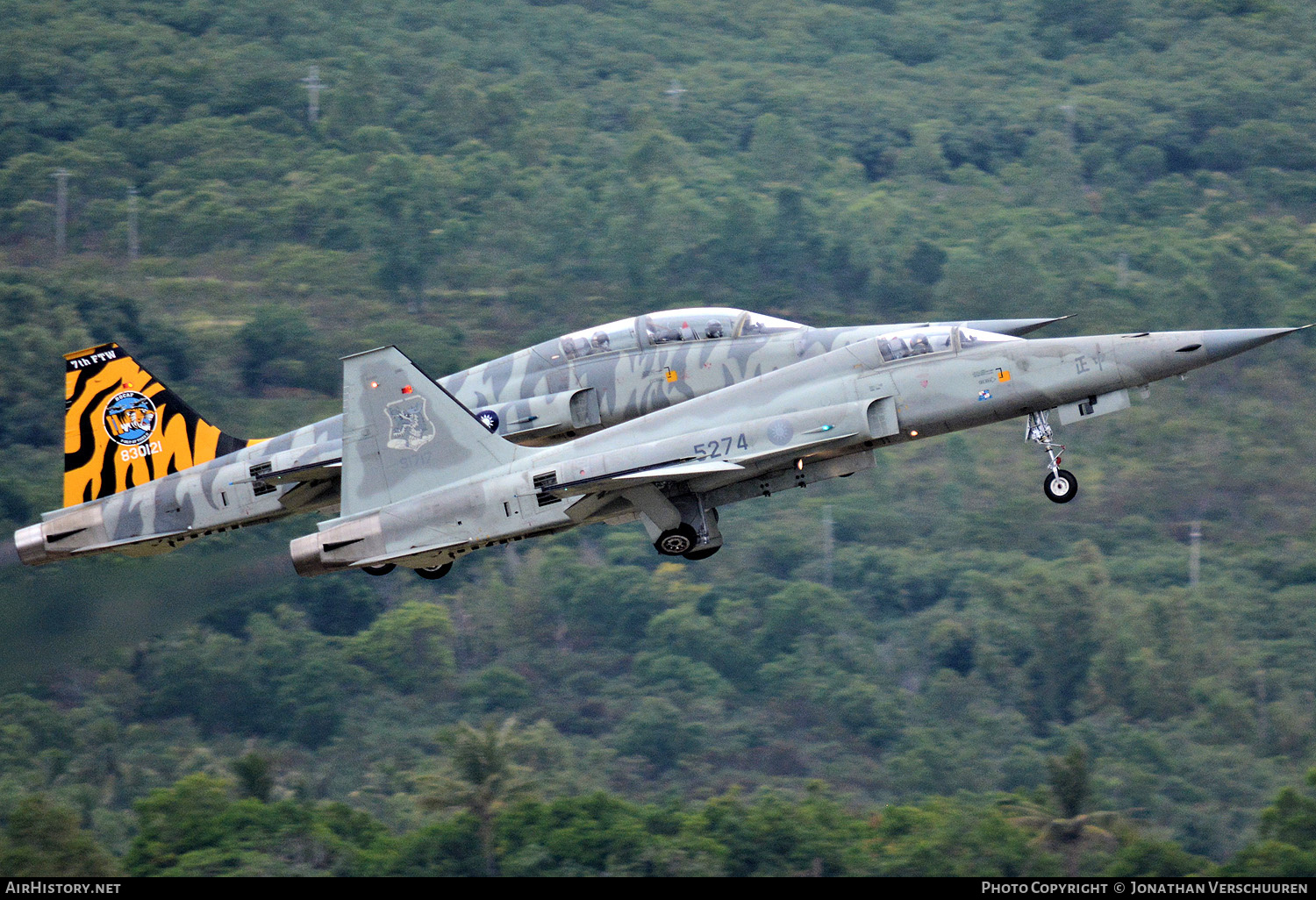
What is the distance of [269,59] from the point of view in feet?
635

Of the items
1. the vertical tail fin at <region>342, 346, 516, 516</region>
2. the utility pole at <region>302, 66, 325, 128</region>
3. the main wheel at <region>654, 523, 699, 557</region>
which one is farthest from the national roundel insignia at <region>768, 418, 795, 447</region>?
the utility pole at <region>302, 66, 325, 128</region>

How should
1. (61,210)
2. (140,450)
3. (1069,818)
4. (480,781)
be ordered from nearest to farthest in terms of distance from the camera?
(140,450) < (1069,818) < (480,781) < (61,210)

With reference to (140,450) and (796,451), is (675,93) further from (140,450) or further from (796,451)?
(796,451)

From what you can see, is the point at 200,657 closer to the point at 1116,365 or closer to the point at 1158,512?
the point at 1158,512

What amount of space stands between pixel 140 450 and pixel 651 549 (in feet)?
284

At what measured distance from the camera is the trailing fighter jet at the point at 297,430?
30531 mm

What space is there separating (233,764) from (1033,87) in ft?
465

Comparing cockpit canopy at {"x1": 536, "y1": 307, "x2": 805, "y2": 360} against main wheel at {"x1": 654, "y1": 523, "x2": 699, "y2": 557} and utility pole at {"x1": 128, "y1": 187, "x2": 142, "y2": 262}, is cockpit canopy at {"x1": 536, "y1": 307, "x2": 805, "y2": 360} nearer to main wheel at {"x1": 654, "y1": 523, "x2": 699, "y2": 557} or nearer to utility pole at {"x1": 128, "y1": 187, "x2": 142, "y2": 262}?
main wheel at {"x1": 654, "y1": 523, "x2": 699, "y2": 557}

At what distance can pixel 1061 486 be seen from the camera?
90.9 ft

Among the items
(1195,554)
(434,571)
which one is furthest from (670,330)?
(1195,554)

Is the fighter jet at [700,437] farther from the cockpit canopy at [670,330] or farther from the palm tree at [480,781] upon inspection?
the palm tree at [480,781]

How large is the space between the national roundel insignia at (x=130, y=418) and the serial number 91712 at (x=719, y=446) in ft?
41.1
